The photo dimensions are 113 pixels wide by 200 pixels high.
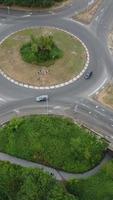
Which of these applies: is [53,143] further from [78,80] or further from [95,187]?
[78,80]

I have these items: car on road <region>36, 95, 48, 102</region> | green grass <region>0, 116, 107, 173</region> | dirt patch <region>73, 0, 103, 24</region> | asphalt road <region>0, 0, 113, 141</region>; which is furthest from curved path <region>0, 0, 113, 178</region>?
green grass <region>0, 116, 107, 173</region>

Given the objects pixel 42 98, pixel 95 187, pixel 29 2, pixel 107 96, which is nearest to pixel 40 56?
pixel 42 98

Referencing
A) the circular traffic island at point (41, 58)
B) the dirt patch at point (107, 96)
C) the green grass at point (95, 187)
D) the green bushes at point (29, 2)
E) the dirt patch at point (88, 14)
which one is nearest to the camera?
the green grass at point (95, 187)

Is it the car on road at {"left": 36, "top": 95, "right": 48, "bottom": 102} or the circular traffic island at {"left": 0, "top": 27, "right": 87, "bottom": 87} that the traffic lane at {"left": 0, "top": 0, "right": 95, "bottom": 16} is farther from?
the car on road at {"left": 36, "top": 95, "right": 48, "bottom": 102}

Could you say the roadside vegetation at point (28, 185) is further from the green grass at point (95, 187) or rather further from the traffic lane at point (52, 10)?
the traffic lane at point (52, 10)

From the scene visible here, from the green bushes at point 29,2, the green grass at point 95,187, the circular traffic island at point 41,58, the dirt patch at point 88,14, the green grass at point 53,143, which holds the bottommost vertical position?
the green grass at point 95,187

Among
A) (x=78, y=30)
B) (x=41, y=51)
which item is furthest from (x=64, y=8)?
(x=41, y=51)

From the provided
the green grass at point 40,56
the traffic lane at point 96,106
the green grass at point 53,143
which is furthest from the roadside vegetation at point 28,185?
the green grass at point 40,56
